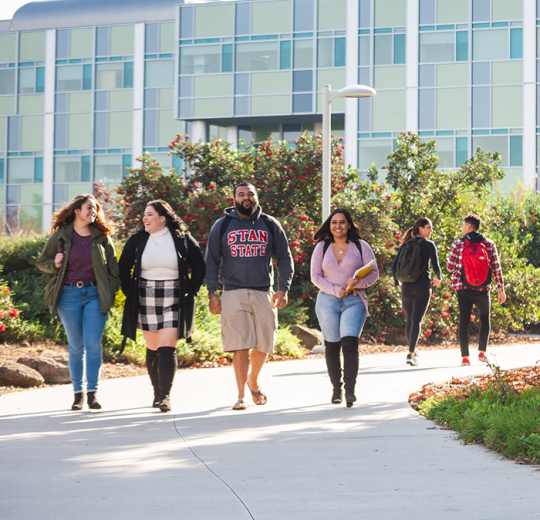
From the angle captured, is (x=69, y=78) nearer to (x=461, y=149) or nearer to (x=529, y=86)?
(x=461, y=149)

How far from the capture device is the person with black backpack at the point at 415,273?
32.5ft

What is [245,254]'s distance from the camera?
6.67 meters

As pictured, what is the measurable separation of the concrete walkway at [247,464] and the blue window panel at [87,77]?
3349cm

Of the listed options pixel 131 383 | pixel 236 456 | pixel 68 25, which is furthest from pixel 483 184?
pixel 68 25

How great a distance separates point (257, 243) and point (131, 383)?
282 centimetres

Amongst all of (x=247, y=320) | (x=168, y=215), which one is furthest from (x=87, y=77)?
(x=247, y=320)

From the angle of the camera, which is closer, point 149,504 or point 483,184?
point 149,504

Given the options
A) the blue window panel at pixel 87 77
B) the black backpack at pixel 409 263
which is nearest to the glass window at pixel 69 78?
the blue window panel at pixel 87 77

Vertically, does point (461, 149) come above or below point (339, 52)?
below

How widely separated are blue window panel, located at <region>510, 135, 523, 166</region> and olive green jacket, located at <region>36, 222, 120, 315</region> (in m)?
27.5

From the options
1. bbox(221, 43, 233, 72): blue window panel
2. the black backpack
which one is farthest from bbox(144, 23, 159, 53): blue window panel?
the black backpack

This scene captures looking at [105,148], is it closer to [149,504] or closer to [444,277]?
[444,277]

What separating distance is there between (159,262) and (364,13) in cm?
2867

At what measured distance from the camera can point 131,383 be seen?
8.69 meters
